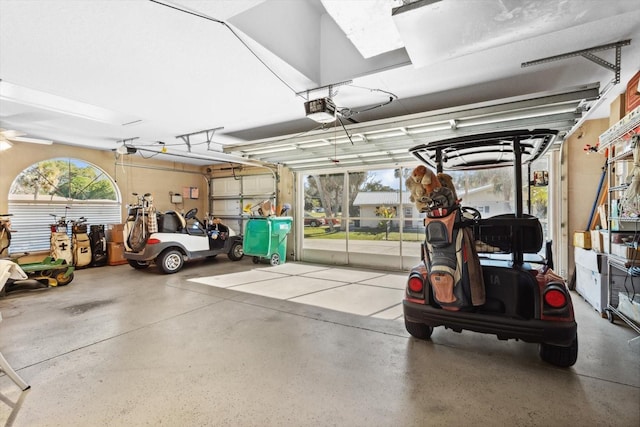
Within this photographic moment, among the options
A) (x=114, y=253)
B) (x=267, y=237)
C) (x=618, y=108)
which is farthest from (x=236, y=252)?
(x=618, y=108)

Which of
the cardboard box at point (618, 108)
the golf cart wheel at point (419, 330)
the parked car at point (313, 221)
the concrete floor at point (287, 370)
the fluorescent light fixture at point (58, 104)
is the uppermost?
the fluorescent light fixture at point (58, 104)

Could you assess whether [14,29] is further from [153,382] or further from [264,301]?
[264,301]

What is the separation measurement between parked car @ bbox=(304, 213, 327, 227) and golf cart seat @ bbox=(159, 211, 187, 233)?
3270 millimetres

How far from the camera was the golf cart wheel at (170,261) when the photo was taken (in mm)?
6031

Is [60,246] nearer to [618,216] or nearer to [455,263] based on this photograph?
[455,263]

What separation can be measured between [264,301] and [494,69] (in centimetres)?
420

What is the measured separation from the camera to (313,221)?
8.38 m

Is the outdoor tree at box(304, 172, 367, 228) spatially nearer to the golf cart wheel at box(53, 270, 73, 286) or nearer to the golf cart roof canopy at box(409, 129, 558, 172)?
the golf cart roof canopy at box(409, 129, 558, 172)

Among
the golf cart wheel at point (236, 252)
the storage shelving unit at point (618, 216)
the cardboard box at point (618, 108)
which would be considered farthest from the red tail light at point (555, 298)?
the golf cart wheel at point (236, 252)

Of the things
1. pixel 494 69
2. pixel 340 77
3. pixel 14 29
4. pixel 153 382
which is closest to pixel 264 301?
pixel 153 382

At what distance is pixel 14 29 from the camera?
2494 millimetres

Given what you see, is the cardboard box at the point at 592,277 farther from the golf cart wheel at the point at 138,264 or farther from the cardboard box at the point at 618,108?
the golf cart wheel at the point at 138,264

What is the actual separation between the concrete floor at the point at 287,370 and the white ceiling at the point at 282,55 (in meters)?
2.64

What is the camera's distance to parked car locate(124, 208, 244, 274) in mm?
5980
